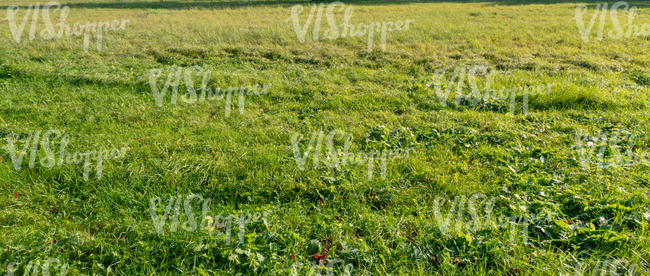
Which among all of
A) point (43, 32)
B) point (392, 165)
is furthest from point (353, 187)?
point (43, 32)

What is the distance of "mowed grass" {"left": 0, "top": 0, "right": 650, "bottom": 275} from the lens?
316cm

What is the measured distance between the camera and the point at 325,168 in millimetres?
4391

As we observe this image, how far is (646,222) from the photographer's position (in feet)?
11.1

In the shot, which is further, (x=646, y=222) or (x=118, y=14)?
(x=118, y=14)

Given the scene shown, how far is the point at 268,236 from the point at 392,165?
183cm

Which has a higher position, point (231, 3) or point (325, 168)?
point (231, 3)

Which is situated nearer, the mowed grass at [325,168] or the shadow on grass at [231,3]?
the mowed grass at [325,168]

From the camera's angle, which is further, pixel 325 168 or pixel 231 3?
pixel 231 3

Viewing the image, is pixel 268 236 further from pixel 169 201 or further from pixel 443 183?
pixel 443 183

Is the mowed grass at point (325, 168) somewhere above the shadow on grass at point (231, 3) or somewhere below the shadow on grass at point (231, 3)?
below

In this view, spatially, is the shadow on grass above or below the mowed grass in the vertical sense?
above

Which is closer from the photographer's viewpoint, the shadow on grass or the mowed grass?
the mowed grass

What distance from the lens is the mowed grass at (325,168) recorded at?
3.16 meters

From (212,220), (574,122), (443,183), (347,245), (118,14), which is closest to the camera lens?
(347,245)
